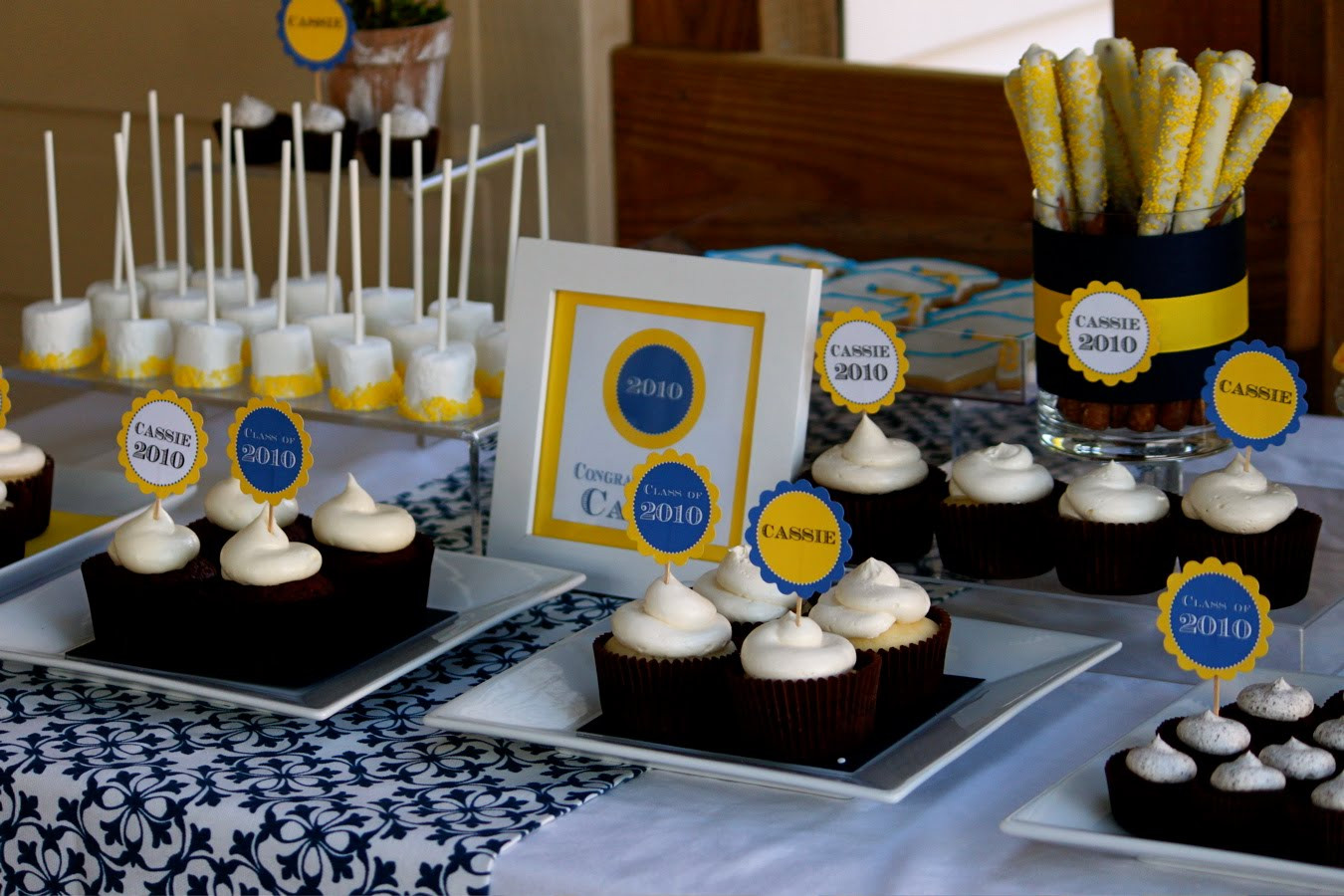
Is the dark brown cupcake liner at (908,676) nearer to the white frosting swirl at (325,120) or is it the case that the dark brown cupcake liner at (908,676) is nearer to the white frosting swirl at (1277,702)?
the white frosting swirl at (1277,702)

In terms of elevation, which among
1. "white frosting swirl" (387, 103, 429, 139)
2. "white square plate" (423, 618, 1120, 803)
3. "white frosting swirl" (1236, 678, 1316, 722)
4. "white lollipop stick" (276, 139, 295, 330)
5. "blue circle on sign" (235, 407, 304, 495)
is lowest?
"white square plate" (423, 618, 1120, 803)

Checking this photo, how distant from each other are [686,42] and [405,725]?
1.68 metres

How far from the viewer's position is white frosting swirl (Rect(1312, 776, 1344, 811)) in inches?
39.8

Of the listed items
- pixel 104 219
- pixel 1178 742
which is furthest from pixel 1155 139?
pixel 104 219

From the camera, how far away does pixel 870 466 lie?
147 centimetres

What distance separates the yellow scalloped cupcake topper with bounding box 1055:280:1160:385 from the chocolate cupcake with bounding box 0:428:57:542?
2.92 feet

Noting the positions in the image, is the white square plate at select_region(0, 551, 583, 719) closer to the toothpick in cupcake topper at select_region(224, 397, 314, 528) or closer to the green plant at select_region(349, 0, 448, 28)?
the toothpick in cupcake topper at select_region(224, 397, 314, 528)

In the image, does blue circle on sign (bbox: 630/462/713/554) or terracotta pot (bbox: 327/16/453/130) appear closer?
blue circle on sign (bbox: 630/462/713/554)

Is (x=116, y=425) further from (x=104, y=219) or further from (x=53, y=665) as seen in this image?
(x=104, y=219)

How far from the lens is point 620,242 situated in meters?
2.88

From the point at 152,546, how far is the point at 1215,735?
30.6 inches

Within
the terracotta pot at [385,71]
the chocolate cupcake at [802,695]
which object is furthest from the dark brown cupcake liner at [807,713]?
the terracotta pot at [385,71]

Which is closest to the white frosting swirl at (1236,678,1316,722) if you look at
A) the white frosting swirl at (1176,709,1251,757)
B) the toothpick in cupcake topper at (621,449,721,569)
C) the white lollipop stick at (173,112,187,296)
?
the white frosting swirl at (1176,709,1251,757)

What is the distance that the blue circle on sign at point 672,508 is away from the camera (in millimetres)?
1256
